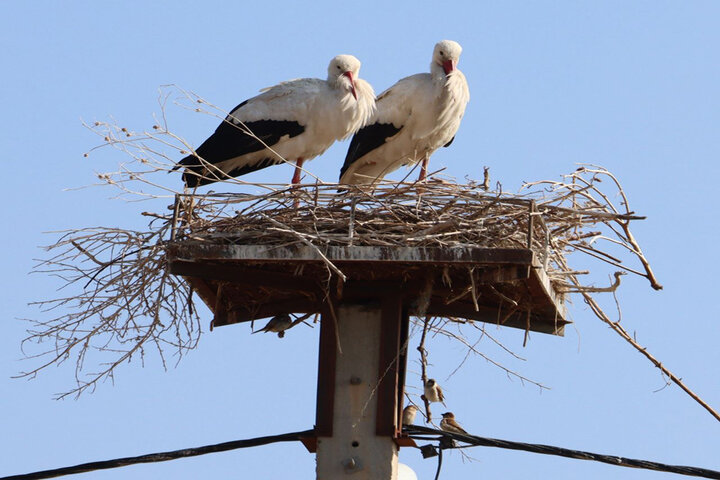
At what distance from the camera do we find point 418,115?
959 centimetres

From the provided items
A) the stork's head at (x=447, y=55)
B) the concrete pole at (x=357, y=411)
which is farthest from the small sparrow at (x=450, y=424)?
the stork's head at (x=447, y=55)

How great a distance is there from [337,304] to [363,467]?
2.71ft

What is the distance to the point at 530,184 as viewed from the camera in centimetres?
707

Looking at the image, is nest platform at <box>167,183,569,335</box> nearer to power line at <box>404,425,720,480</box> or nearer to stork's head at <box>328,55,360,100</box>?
power line at <box>404,425,720,480</box>

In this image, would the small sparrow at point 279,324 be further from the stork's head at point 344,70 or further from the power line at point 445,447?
the stork's head at point 344,70

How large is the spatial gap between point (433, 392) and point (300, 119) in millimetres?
2635

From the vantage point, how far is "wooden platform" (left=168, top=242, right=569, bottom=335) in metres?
6.23

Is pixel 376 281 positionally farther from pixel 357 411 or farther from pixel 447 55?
pixel 447 55

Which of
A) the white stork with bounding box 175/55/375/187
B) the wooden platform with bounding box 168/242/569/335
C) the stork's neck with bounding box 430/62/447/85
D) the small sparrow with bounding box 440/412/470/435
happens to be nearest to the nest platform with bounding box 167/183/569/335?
the wooden platform with bounding box 168/242/569/335

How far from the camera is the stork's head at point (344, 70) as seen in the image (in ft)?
30.7

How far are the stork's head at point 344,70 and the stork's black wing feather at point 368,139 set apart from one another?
1.55 ft

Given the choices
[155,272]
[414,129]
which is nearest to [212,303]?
[155,272]

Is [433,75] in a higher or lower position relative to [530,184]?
higher

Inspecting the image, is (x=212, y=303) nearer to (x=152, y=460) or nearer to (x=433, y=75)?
(x=152, y=460)
